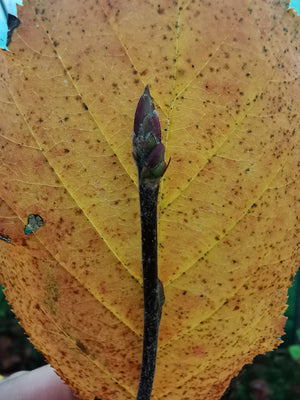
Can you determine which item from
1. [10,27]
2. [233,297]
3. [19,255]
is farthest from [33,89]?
[233,297]

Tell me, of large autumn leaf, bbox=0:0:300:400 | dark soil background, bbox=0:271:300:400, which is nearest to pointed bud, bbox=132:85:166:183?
large autumn leaf, bbox=0:0:300:400

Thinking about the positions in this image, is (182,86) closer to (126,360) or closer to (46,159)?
(46,159)

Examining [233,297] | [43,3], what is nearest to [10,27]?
[43,3]

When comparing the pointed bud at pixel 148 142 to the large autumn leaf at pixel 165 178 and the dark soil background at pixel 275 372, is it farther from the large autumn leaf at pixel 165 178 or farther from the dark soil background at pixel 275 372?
the dark soil background at pixel 275 372

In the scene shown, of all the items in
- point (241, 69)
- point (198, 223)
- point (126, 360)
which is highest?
point (241, 69)

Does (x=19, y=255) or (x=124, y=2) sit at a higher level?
(x=124, y=2)

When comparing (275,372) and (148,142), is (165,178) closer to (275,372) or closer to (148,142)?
(148,142)

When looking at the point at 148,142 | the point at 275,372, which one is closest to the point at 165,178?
the point at 148,142
